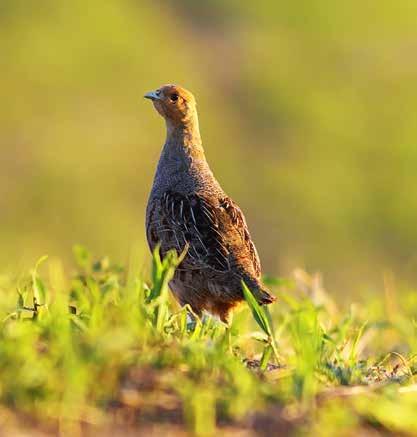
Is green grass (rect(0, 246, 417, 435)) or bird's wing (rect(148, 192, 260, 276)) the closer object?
green grass (rect(0, 246, 417, 435))

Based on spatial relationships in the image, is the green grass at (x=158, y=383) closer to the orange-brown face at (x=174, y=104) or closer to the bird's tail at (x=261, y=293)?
A: the bird's tail at (x=261, y=293)

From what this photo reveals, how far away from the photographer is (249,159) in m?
31.9

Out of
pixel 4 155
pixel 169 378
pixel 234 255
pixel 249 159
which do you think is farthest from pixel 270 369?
pixel 249 159

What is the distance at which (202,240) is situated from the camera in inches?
222

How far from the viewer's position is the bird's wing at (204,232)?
18.3ft

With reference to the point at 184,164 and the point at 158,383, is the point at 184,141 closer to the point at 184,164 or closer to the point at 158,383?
the point at 184,164

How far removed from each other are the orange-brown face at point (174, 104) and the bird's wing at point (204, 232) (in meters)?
0.79

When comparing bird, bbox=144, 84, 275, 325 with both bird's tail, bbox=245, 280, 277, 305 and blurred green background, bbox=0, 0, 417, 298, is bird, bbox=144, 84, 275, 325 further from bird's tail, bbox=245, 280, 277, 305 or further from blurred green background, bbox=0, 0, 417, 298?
blurred green background, bbox=0, 0, 417, 298

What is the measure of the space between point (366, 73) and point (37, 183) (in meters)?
16.2

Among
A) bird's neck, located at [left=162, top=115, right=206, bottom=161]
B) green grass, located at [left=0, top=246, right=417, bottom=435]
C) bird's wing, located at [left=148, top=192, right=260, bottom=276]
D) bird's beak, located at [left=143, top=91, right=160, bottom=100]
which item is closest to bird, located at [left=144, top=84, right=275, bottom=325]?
bird's wing, located at [left=148, top=192, right=260, bottom=276]

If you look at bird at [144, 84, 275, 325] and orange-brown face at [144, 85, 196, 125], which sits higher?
orange-brown face at [144, 85, 196, 125]

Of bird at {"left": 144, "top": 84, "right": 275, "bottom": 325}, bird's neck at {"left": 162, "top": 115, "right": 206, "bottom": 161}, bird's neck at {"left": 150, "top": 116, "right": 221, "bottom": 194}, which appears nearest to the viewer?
bird at {"left": 144, "top": 84, "right": 275, "bottom": 325}

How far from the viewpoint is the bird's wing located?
18.3ft

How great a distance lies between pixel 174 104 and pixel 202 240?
1.27 m
